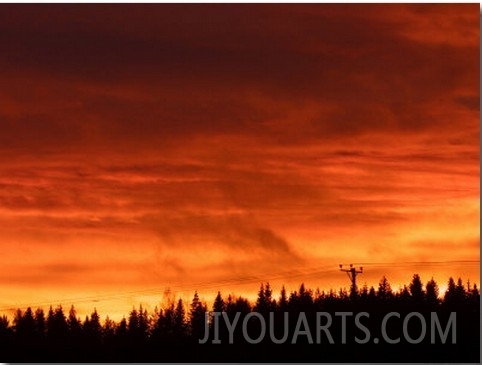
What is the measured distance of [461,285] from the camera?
134 meters

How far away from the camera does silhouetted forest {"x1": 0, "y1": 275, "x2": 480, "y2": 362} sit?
336ft

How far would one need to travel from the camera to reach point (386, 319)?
11362 cm

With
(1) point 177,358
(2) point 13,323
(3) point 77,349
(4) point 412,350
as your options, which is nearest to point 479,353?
(4) point 412,350

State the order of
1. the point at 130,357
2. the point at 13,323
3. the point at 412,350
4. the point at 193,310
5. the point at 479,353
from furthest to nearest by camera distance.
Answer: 1. the point at 193,310
2. the point at 13,323
3. the point at 130,357
4. the point at 412,350
5. the point at 479,353

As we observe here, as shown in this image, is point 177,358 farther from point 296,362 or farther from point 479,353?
point 479,353

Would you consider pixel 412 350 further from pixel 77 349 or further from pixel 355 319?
pixel 77 349

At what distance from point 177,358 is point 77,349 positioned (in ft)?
40.7

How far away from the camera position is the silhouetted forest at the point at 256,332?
103m

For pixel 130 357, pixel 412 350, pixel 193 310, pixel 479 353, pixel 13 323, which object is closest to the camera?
pixel 479 353

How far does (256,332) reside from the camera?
382ft

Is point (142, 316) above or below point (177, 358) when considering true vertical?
above

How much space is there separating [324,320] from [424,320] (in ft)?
33.9

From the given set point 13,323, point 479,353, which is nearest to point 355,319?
point 479,353

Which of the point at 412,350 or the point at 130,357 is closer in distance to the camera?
the point at 412,350
